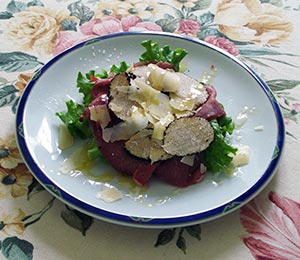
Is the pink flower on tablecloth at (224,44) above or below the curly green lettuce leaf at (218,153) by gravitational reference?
below

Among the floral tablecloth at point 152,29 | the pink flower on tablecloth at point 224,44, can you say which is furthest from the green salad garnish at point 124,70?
the pink flower on tablecloth at point 224,44

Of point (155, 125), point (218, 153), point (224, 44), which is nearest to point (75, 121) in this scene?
point (155, 125)

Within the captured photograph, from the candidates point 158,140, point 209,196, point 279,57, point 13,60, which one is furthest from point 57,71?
point 279,57

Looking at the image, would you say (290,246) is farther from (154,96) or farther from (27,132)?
(27,132)

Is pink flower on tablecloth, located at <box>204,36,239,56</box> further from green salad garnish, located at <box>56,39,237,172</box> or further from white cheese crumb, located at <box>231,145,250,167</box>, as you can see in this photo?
white cheese crumb, located at <box>231,145,250,167</box>

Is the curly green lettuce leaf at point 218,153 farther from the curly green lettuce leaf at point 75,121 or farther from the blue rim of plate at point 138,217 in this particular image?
the curly green lettuce leaf at point 75,121

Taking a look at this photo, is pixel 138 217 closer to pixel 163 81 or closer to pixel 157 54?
pixel 163 81

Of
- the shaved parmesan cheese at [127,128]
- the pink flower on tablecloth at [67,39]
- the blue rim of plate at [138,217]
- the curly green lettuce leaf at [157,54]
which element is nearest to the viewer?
the blue rim of plate at [138,217]
